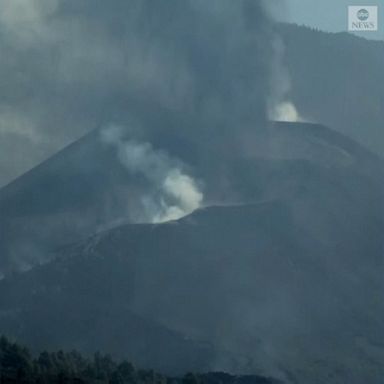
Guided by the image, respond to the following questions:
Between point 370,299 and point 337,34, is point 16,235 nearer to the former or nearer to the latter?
point 370,299

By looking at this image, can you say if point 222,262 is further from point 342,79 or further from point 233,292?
point 342,79

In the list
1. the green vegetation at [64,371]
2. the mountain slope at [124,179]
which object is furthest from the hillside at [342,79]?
the green vegetation at [64,371]

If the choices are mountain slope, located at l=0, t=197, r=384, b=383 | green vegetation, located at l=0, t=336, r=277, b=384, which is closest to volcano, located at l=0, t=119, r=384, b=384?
mountain slope, located at l=0, t=197, r=384, b=383

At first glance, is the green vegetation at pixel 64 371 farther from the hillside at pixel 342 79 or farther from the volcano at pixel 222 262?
the hillside at pixel 342 79

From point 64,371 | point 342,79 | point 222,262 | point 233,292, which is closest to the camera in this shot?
point 64,371

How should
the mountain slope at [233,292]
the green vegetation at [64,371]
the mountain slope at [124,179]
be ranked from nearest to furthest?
the green vegetation at [64,371] → the mountain slope at [233,292] → the mountain slope at [124,179]

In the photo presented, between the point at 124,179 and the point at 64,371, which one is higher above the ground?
the point at 124,179

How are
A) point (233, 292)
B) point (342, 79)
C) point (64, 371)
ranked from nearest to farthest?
point (64, 371)
point (233, 292)
point (342, 79)

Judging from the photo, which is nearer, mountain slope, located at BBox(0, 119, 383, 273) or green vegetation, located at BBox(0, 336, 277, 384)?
green vegetation, located at BBox(0, 336, 277, 384)

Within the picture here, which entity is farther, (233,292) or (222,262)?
(222,262)

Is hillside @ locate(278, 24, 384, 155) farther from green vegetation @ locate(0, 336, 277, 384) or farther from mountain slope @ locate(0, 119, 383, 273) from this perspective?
green vegetation @ locate(0, 336, 277, 384)

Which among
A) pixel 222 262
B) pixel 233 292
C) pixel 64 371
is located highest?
pixel 222 262

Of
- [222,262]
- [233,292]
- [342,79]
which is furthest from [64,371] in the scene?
[342,79]

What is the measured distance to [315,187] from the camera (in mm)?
93625
